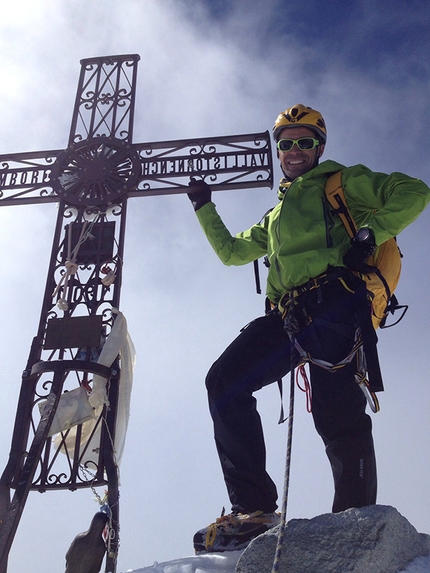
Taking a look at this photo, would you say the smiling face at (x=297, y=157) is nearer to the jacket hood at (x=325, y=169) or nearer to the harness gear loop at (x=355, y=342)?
the jacket hood at (x=325, y=169)

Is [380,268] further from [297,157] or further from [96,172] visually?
[96,172]

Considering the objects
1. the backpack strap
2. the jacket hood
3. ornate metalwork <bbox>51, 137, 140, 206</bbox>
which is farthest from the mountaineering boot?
ornate metalwork <bbox>51, 137, 140, 206</bbox>

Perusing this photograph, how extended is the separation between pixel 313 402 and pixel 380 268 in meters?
0.87

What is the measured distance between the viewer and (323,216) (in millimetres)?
3873

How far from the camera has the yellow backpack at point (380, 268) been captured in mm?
3568

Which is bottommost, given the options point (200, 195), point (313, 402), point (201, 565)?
point (201, 565)

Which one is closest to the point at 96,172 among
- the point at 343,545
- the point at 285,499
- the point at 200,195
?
the point at 200,195

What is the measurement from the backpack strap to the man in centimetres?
4


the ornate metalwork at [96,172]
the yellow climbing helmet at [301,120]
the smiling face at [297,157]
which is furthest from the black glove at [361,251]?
the ornate metalwork at [96,172]

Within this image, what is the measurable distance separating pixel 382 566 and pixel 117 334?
322 cm

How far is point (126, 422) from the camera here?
517cm

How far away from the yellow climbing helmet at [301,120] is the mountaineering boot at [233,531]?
8.26 ft

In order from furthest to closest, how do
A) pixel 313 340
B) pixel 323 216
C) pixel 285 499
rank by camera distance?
pixel 323 216 < pixel 313 340 < pixel 285 499

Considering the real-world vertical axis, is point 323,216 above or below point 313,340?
above
